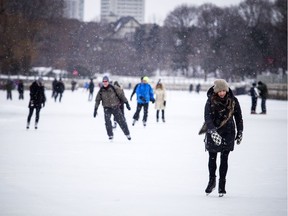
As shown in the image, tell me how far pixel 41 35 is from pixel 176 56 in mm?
31977

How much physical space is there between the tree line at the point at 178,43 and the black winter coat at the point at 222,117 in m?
37.2

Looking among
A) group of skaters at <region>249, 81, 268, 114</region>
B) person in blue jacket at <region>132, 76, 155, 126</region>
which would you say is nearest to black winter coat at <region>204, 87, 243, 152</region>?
person in blue jacket at <region>132, 76, 155, 126</region>

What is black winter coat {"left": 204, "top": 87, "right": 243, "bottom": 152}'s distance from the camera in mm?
7465

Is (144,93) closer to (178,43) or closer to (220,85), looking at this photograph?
(220,85)

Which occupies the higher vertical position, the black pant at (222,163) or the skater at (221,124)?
the skater at (221,124)

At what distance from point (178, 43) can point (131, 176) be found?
87760mm

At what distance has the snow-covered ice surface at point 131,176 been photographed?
677cm

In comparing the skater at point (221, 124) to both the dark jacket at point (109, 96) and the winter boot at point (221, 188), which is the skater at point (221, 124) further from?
the dark jacket at point (109, 96)

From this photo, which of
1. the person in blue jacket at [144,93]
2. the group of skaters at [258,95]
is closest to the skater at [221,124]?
the person in blue jacket at [144,93]

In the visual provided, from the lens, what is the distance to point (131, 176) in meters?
8.91

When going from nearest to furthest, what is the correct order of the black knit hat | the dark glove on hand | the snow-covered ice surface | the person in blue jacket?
the snow-covered ice surface → the black knit hat → the dark glove on hand → the person in blue jacket

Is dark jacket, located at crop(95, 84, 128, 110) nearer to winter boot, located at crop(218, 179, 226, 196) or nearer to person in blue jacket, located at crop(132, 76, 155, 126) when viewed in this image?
person in blue jacket, located at crop(132, 76, 155, 126)

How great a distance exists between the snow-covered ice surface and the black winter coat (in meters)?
0.59

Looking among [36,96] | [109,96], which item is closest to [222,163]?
[109,96]
